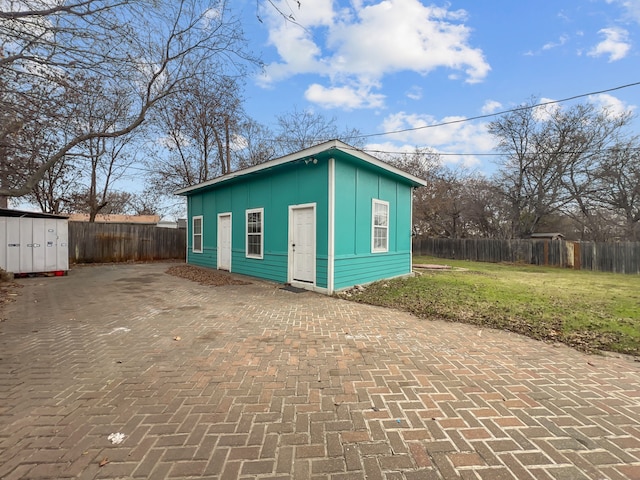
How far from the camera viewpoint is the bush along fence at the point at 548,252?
43.5 feet

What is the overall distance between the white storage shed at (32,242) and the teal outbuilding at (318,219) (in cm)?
492

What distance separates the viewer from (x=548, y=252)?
52.0 ft

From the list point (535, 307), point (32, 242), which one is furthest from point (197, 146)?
point (535, 307)

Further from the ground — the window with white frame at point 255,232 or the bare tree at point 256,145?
the bare tree at point 256,145

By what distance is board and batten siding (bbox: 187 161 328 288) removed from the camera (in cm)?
723

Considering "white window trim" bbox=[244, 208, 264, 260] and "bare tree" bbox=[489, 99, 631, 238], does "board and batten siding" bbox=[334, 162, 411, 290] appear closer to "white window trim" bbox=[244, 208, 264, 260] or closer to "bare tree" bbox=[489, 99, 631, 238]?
"white window trim" bbox=[244, 208, 264, 260]

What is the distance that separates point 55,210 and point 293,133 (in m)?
14.1

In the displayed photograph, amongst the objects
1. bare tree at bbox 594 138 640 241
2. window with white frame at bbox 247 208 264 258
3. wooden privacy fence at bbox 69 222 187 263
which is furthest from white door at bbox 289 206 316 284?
bare tree at bbox 594 138 640 241

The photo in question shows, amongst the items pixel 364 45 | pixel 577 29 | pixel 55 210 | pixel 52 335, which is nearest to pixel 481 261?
pixel 577 29

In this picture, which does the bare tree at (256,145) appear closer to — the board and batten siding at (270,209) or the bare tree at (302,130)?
the bare tree at (302,130)

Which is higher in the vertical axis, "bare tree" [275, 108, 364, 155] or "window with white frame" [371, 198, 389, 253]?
"bare tree" [275, 108, 364, 155]

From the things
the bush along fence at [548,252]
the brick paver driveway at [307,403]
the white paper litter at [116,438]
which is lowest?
the brick paver driveway at [307,403]

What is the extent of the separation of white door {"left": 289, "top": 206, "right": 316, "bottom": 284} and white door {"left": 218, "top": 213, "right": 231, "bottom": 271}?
11.7 ft

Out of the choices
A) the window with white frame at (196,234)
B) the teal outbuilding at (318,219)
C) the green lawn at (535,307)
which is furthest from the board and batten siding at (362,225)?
the window with white frame at (196,234)
